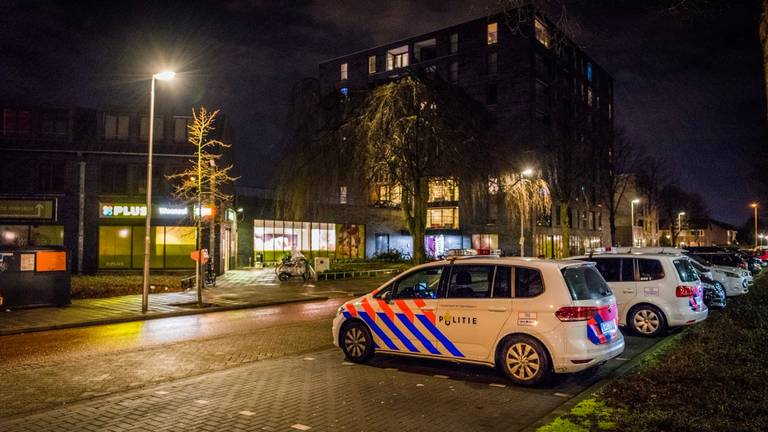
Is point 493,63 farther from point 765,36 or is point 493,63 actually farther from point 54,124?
point 765,36

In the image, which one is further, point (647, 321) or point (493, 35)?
point (493, 35)

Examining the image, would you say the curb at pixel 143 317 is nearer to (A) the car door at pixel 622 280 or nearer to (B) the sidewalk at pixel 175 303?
(B) the sidewalk at pixel 175 303

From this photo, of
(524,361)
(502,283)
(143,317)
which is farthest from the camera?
(143,317)

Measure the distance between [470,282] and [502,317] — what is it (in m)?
0.81

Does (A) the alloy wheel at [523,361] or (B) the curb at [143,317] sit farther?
(B) the curb at [143,317]

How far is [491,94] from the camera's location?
2309 inches

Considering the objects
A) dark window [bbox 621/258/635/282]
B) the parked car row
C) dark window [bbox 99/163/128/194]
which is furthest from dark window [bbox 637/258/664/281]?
dark window [bbox 99/163/128/194]

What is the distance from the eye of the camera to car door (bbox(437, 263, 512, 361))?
26.1 ft

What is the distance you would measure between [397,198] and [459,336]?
775 inches

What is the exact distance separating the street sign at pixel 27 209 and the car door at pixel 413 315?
29053 millimetres

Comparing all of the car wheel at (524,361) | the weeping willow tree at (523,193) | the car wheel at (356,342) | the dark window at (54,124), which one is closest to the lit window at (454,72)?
the weeping willow tree at (523,193)

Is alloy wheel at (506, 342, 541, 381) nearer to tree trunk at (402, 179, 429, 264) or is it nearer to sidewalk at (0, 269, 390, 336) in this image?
sidewalk at (0, 269, 390, 336)

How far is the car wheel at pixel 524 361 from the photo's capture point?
7.59 metres

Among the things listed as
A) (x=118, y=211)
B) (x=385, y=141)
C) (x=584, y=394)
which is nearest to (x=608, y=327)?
(x=584, y=394)
